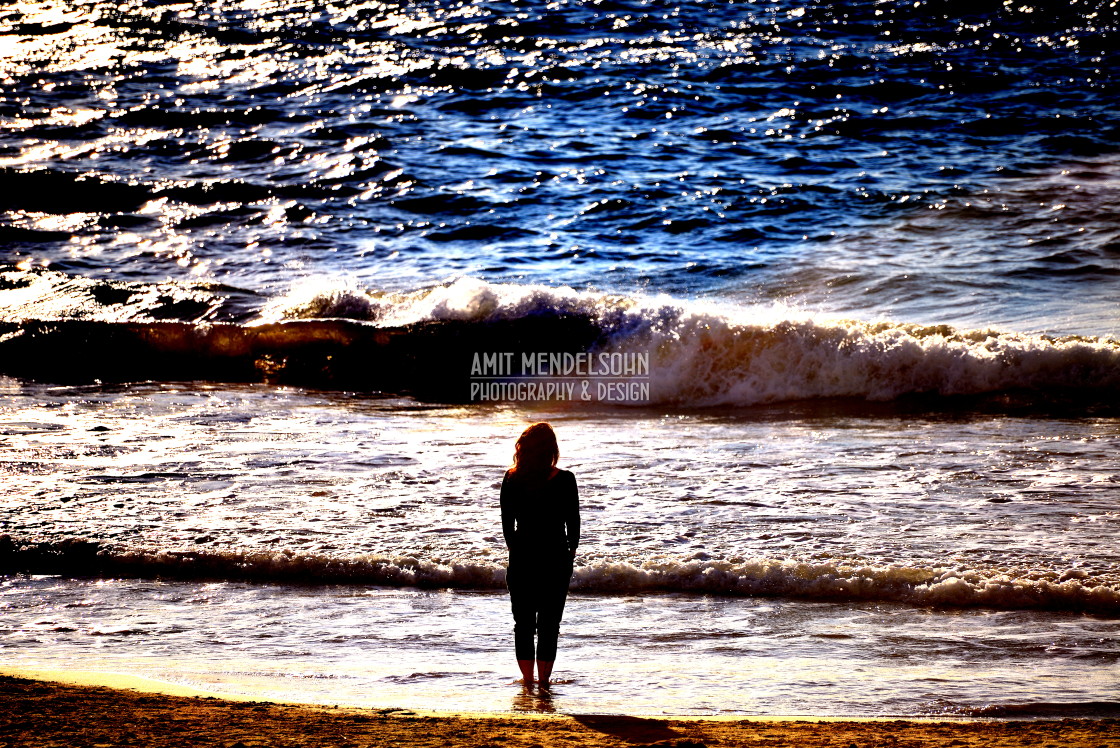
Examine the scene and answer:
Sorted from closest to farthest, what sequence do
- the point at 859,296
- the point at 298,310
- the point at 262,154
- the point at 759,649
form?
the point at 759,649
the point at 859,296
the point at 298,310
the point at 262,154

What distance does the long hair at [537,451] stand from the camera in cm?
501

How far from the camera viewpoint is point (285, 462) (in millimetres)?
8844

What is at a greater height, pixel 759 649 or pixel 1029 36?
pixel 1029 36

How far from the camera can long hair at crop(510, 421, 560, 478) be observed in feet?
16.4

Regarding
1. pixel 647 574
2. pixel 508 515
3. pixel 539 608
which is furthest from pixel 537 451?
pixel 647 574

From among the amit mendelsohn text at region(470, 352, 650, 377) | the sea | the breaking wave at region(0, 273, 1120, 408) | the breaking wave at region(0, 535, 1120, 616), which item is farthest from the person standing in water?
the amit mendelsohn text at region(470, 352, 650, 377)

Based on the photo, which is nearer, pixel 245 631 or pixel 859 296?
pixel 245 631

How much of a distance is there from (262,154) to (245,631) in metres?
14.3

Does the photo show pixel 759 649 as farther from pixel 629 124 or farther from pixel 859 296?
pixel 629 124

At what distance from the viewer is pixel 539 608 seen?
505 centimetres

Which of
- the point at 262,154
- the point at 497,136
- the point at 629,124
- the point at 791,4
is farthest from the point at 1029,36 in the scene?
the point at 262,154

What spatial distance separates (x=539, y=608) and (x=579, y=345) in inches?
299

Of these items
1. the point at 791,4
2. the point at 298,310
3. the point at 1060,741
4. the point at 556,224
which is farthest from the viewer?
the point at 791,4

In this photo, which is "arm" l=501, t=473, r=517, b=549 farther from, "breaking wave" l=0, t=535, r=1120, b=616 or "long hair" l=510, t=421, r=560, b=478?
"breaking wave" l=0, t=535, r=1120, b=616
